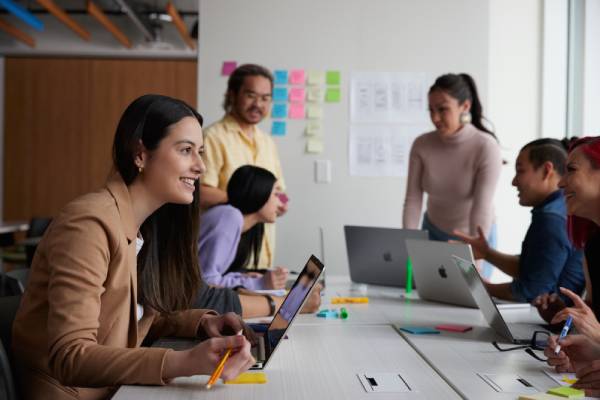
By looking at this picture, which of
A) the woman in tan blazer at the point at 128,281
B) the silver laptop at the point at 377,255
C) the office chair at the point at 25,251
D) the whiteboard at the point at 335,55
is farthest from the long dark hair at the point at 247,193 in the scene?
the office chair at the point at 25,251

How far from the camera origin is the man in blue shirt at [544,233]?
2.34 meters

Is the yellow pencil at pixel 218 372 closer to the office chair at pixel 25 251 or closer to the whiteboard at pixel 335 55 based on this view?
the whiteboard at pixel 335 55

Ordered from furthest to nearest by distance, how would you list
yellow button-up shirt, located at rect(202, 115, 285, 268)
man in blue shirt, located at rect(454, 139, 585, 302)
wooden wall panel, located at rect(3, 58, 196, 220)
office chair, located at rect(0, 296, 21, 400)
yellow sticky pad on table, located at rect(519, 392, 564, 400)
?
wooden wall panel, located at rect(3, 58, 196, 220)
yellow button-up shirt, located at rect(202, 115, 285, 268)
man in blue shirt, located at rect(454, 139, 585, 302)
office chair, located at rect(0, 296, 21, 400)
yellow sticky pad on table, located at rect(519, 392, 564, 400)

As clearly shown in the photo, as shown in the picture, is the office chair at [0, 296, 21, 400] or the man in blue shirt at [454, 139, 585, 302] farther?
the man in blue shirt at [454, 139, 585, 302]

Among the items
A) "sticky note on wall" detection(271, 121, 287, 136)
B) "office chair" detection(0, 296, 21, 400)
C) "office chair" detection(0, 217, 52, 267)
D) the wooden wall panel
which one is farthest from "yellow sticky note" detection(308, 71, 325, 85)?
the wooden wall panel

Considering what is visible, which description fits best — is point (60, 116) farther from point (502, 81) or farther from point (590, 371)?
point (590, 371)

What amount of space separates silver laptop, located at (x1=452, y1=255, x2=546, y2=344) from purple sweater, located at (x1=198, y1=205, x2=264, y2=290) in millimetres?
884

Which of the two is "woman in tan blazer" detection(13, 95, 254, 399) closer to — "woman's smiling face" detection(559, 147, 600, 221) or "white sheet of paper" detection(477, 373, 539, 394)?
"white sheet of paper" detection(477, 373, 539, 394)

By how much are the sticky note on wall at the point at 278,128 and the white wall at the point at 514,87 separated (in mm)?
1512

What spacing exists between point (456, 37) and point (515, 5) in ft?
2.36

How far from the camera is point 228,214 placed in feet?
8.70

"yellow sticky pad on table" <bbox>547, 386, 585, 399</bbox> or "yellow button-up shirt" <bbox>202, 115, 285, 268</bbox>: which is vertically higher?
"yellow button-up shirt" <bbox>202, 115, 285, 268</bbox>

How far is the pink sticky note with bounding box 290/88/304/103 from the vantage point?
4621mm

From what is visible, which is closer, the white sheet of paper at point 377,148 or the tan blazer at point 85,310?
the tan blazer at point 85,310
